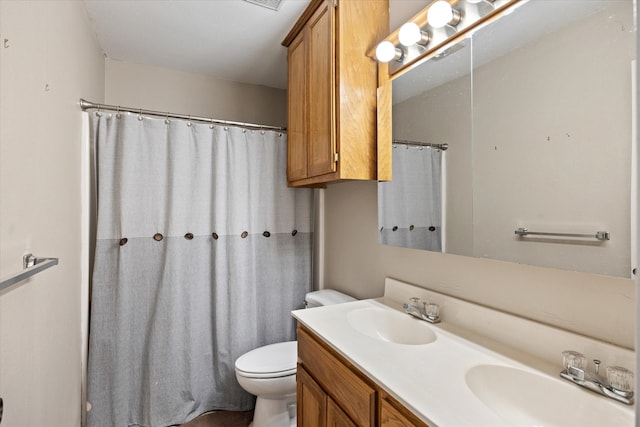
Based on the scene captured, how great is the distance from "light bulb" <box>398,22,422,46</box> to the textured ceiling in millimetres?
701

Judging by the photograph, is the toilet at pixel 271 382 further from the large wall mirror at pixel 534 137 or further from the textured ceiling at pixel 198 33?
the textured ceiling at pixel 198 33

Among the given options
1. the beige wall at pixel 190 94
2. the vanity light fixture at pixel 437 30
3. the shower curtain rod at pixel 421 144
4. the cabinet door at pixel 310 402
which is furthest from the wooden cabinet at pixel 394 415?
the beige wall at pixel 190 94

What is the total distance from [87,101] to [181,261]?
104 cm

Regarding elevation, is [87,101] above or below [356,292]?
above

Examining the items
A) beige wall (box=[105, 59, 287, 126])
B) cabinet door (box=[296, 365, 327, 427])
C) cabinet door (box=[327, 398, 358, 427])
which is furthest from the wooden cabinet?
beige wall (box=[105, 59, 287, 126])

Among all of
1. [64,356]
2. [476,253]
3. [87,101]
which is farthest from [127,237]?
[476,253]

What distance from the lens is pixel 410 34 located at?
1.27 m

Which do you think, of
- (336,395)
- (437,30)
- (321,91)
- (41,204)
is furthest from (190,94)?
(336,395)

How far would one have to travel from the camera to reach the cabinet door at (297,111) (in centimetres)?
183

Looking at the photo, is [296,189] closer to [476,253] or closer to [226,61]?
[226,61]

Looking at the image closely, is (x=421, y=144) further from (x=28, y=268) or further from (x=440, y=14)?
(x=28, y=268)

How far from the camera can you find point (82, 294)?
5.41ft

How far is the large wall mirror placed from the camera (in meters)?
0.73

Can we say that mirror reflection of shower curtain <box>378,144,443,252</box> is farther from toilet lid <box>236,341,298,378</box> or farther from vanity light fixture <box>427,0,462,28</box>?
toilet lid <box>236,341,298,378</box>
